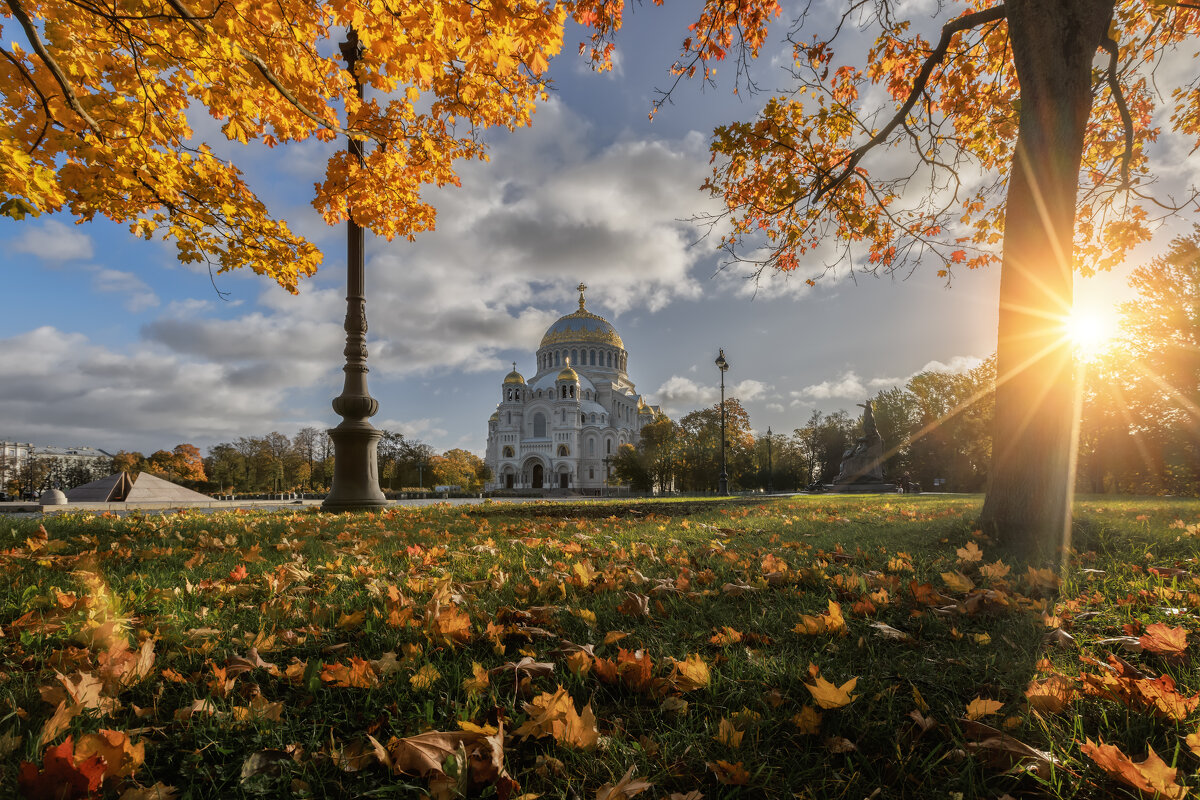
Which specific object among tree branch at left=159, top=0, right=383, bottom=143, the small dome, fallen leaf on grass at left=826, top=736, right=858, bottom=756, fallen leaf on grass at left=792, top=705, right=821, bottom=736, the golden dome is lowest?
fallen leaf on grass at left=826, top=736, right=858, bottom=756

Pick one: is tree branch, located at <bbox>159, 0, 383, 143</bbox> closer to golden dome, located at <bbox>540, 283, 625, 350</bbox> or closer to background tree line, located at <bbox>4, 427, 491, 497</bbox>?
background tree line, located at <bbox>4, 427, 491, 497</bbox>

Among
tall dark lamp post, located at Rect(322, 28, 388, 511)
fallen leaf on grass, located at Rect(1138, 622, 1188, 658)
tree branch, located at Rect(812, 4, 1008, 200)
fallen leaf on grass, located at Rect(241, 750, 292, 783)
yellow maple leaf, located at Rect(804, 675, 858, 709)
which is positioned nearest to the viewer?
fallen leaf on grass, located at Rect(241, 750, 292, 783)

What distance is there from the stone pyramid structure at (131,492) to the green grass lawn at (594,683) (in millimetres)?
14742

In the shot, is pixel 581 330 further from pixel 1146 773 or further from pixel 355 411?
pixel 1146 773

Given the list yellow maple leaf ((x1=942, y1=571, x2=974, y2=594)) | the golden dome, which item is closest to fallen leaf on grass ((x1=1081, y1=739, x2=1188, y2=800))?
yellow maple leaf ((x1=942, y1=571, x2=974, y2=594))

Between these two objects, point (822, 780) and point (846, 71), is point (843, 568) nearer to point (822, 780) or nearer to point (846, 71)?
point (822, 780)

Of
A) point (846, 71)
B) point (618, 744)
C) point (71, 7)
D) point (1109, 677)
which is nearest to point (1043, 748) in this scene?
point (1109, 677)

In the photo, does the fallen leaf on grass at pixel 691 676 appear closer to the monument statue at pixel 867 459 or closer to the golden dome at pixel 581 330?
the monument statue at pixel 867 459

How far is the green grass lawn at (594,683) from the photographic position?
4.07 feet

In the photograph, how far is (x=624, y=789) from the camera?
1.14 m

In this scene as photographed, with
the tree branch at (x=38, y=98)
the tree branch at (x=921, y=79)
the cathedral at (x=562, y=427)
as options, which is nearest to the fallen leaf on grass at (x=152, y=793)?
the tree branch at (x=38, y=98)

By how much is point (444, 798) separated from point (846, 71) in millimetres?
9415

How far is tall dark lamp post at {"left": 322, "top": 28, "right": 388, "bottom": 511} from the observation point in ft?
28.4

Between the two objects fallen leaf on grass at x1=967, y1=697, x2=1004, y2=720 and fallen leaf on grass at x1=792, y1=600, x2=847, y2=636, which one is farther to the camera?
fallen leaf on grass at x1=792, y1=600, x2=847, y2=636
